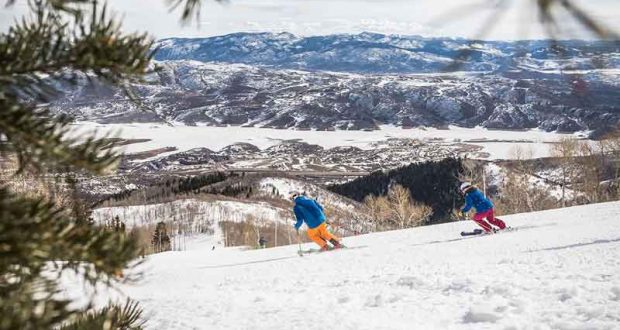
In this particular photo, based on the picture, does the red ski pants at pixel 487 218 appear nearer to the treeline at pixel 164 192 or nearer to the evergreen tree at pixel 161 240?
the evergreen tree at pixel 161 240

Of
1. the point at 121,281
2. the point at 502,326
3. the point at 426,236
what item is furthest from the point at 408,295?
the point at 426,236

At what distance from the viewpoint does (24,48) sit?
1.75 m

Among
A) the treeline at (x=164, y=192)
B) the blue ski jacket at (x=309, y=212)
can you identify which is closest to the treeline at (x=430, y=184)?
the treeline at (x=164, y=192)

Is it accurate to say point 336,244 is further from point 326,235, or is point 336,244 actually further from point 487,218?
Answer: point 487,218

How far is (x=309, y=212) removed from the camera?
16422 mm

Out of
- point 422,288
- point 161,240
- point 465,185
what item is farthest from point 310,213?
point 161,240

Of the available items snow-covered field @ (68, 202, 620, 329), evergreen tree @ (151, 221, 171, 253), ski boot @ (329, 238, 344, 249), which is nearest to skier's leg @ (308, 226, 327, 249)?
ski boot @ (329, 238, 344, 249)

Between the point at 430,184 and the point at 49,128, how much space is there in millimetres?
144940

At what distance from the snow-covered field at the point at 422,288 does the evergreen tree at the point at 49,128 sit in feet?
1.31

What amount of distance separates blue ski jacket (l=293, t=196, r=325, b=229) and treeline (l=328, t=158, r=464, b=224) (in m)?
113

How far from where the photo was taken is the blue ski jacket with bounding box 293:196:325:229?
1634 cm

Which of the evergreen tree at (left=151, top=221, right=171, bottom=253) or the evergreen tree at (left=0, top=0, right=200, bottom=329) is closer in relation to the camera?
the evergreen tree at (left=0, top=0, right=200, bottom=329)

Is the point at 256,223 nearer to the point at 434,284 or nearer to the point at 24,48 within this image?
the point at 434,284

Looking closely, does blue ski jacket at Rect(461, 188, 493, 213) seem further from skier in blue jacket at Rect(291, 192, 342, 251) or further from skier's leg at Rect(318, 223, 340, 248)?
skier in blue jacket at Rect(291, 192, 342, 251)
